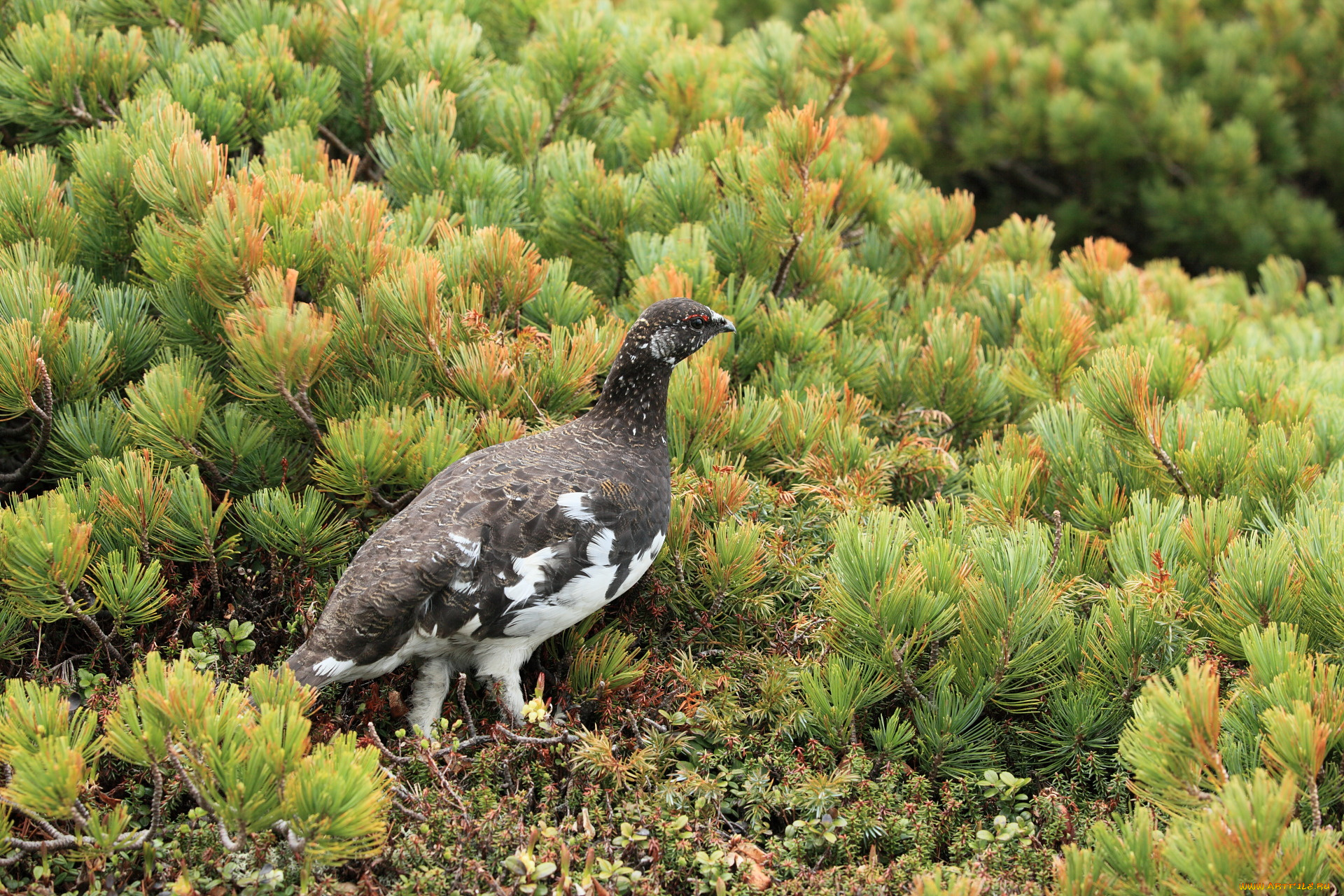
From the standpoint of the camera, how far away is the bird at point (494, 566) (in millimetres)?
2850

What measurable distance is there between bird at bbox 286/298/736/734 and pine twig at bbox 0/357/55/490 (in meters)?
1.00

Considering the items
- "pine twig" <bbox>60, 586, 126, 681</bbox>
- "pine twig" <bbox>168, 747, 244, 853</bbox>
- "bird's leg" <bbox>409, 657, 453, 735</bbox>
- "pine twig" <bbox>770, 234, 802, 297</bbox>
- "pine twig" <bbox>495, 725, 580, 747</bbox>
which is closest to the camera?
"pine twig" <bbox>168, 747, 244, 853</bbox>

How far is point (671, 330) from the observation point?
342 centimetres

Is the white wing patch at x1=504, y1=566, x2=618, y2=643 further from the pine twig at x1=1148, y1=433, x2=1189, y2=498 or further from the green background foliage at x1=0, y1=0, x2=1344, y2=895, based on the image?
the pine twig at x1=1148, y1=433, x2=1189, y2=498

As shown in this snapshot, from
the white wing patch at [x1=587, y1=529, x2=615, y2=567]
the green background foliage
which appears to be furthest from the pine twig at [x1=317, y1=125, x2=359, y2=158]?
the white wing patch at [x1=587, y1=529, x2=615, y2=567]

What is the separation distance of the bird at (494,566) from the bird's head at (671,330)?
Answer: 1.05 ft

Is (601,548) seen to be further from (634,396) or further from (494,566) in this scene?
(634,396)

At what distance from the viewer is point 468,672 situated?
3.25 meters

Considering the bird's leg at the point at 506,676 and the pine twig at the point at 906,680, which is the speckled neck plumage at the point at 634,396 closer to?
the bird's leg at the point at 506,676

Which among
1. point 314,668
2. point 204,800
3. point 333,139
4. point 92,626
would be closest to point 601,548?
point 314,668

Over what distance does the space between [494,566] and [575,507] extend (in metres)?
0.28

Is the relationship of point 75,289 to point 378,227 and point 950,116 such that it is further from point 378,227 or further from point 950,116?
point 950,116

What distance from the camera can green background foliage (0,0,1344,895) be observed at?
245 cm

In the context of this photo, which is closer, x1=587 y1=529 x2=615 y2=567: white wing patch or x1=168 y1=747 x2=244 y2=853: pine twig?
x1=168 y1=747 x2=244 y2=853: pine twig
